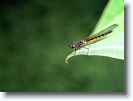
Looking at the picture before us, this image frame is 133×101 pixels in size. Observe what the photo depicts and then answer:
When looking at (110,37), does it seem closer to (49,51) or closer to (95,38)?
(95,38)

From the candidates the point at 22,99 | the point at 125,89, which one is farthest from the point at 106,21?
the point at 22,99

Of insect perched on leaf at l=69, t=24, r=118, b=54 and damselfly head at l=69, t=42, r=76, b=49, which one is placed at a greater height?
insect perched on leaf at l=69, t=24, r=118, b=54

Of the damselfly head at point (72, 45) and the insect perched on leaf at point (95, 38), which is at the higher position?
the insect perched on leaf at point (95, 38)

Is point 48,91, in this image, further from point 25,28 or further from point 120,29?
point 120,29
